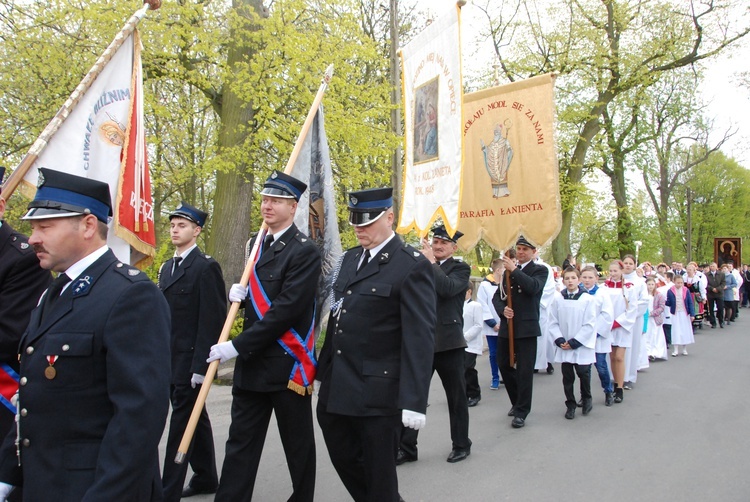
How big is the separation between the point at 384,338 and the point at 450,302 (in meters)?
2.38

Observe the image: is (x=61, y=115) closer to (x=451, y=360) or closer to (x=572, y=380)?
(x=451, y=360)

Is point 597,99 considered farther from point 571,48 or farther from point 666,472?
point 666,472

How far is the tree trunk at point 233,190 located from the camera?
12820 millimetres

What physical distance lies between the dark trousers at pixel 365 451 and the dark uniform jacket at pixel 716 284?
18.0m

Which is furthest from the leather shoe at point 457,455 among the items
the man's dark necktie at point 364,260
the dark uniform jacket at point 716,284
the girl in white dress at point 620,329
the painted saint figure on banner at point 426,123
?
the dark uniform jacket at point 716,284

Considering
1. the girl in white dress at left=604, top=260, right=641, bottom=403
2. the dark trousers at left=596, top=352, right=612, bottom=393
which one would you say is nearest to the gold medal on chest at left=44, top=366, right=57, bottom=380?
the dark trousers at left=596, top=352, right=612, bottom=393

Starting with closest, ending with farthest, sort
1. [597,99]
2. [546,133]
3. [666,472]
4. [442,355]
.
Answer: [666,472] < [442,355] < [546,133] < [597,99]

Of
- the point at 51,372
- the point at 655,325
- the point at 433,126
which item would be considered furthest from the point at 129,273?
the point at 655,325

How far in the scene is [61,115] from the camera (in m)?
4.32

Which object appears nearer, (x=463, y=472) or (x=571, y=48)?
(x=463, y=472)

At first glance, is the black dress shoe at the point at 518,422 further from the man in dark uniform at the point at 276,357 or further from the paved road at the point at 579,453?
the man in dark uniform at the point at 276,357

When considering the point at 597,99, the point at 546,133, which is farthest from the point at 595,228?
the point at 546,133

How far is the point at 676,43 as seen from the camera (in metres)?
24.3

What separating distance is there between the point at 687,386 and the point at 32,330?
30.4 feet
